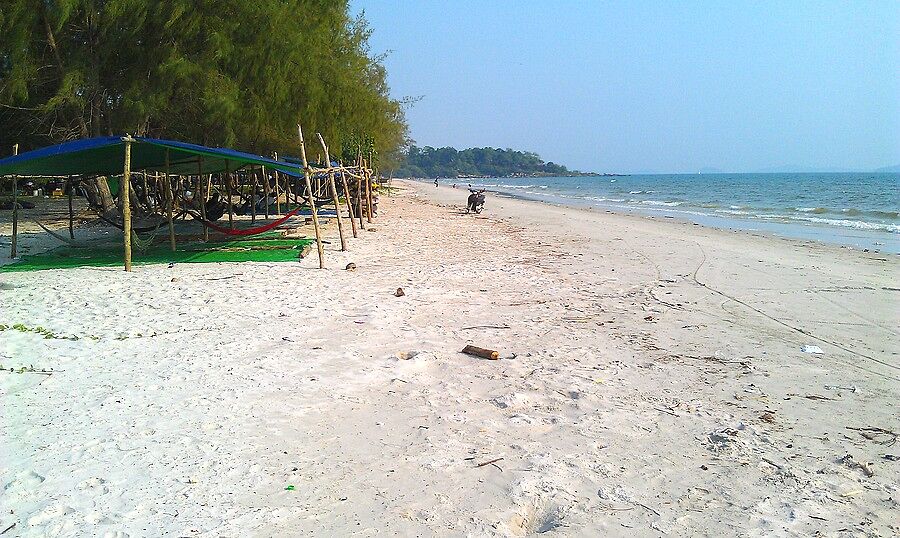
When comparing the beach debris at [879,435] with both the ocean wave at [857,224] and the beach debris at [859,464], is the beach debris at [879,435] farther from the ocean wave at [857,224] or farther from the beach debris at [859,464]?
the ocean wave at [857,224]

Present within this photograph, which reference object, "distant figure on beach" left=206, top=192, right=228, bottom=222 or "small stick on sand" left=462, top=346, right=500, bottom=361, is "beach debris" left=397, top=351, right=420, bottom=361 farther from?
"distant figure on beach" left=206, top=192, right=228, bottom=222

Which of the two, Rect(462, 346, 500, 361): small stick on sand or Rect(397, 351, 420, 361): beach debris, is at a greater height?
Rect(462, 346, 500, 361): small stick on sand

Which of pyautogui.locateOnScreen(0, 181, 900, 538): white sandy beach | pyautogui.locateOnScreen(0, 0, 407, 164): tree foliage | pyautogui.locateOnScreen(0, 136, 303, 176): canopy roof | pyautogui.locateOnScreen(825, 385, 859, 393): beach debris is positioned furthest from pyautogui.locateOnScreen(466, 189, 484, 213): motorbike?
pyautogui.locateOnScreen(825, 385, 859, 393): beach debris

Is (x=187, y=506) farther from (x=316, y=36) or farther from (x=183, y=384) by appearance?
(x=316, y=36)

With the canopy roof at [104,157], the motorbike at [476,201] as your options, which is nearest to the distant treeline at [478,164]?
the motorbike at [476,201]

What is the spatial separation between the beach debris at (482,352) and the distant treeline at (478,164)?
14013 cm

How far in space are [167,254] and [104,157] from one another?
163 centimetres

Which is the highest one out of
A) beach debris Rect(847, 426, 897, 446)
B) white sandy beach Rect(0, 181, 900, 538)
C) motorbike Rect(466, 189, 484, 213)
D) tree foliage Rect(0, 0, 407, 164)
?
tree foliage Rect(0, 0, 407, 164)

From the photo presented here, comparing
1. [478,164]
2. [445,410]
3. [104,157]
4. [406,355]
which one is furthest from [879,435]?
[478,164]

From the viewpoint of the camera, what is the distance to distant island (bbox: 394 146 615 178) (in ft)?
498

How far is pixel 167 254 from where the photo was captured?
994cm

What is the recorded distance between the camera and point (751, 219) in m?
21.0

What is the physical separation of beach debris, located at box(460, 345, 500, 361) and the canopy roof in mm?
5471

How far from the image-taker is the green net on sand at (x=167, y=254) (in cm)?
890
